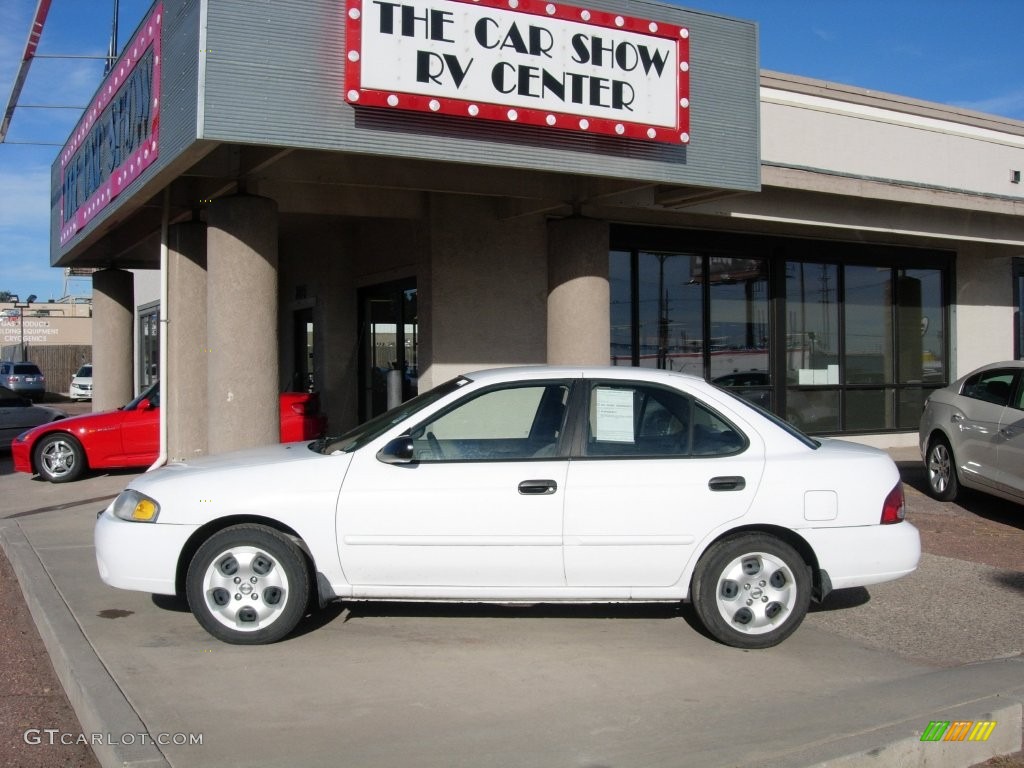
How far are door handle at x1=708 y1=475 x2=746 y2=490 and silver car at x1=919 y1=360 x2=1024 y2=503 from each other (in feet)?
17.4

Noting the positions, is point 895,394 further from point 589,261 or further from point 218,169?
point 218,169

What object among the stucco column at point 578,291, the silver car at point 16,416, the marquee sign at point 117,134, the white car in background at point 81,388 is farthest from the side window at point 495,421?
the white car in background at point 81,388

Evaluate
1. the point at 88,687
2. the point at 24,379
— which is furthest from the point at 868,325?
the point at 24,379

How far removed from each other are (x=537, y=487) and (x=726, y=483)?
109 centimetres

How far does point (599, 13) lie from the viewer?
9398 mm

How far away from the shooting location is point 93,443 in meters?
12.9

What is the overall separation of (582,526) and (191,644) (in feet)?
7.71

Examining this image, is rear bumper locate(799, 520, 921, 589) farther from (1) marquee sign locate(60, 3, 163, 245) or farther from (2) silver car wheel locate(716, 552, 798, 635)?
(1) marquee sign locate(60, 3, 163, 245)

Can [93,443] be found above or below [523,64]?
below

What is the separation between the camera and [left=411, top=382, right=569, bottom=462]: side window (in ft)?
19.1

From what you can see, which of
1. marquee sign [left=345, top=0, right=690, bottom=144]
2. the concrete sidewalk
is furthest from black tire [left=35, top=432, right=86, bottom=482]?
marquee sign [left=345, top=0, right=690, bottom=144]

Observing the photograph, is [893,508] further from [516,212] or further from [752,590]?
[516,212]

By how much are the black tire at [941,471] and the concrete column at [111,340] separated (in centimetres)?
1284

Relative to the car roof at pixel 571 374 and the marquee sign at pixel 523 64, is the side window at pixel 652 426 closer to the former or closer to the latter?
the car roof at pixel 571 374
